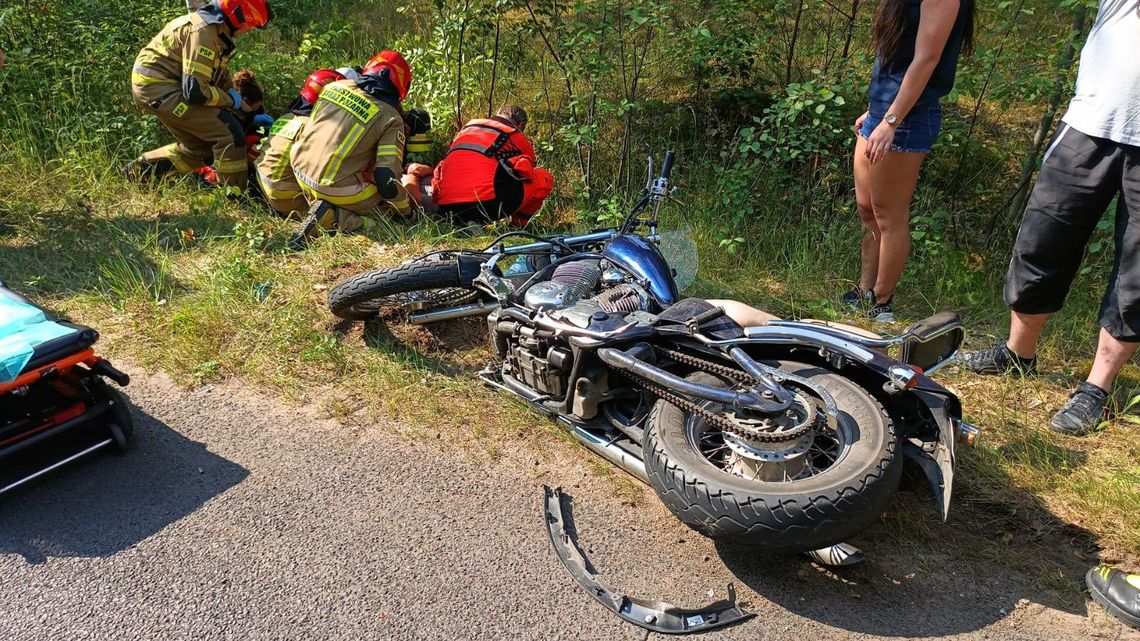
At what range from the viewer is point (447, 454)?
349 centimetres

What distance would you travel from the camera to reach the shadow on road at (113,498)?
9.73ft

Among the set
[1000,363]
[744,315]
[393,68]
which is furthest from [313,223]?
[1000,363]

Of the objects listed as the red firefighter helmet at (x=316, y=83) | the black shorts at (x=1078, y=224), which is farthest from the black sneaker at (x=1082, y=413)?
the red firefighter helmet at (x=316, y=83)

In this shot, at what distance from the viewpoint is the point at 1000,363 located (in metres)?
4.01

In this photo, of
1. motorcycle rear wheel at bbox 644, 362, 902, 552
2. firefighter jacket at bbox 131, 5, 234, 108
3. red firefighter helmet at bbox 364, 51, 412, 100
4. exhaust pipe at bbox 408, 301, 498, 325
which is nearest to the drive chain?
motorcycle rear wheel at bbox 644, 362, 902, 552

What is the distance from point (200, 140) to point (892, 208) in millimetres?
5244

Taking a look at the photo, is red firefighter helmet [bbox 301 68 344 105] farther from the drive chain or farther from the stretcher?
the drive chain

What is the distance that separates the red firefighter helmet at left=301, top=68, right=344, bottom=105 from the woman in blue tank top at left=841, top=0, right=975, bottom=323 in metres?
3.94

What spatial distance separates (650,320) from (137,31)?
6559 millimetres

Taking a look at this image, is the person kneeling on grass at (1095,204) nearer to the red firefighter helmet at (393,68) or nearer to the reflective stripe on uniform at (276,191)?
the red firefighter helmet at (393,68)

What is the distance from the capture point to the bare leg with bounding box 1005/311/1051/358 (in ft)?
12.7

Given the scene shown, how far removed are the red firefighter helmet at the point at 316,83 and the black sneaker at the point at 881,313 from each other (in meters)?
4.19

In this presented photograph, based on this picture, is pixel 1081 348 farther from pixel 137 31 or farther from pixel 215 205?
pixel 137 31

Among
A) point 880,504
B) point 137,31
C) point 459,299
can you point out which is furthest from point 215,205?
point 880,504
